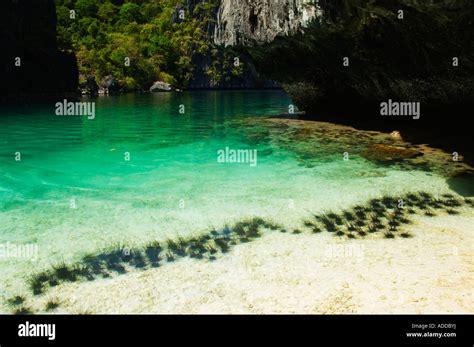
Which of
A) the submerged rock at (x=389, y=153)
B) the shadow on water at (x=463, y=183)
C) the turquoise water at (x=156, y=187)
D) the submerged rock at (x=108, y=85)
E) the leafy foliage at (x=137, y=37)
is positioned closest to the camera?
the turquoise water at (x=156, y=187)

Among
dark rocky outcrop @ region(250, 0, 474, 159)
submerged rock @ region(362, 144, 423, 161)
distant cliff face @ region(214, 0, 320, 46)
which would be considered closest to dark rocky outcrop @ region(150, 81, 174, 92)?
distant cliff face @ region(214, 0, 320, 46)

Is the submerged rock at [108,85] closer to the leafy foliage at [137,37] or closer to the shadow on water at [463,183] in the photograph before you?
the leafy foliage at [137,37]

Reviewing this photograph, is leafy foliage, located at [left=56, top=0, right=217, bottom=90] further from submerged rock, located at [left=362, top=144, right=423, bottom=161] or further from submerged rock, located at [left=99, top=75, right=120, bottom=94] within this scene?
submerged rock, located at [left=362, top=144, right=423, bottom=161]

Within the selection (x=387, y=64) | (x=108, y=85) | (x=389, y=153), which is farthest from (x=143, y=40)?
(x=389, y=153)

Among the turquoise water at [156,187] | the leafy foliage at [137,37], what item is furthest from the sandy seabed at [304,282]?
the leafy foliage at [137,37]

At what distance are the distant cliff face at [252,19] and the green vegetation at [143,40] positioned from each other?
296 inches

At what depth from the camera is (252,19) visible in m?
103

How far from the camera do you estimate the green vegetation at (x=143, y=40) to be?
329ft

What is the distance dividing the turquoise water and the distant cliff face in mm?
47549

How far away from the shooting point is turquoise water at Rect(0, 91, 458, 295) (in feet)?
29.3

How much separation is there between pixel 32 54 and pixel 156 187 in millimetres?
61155
